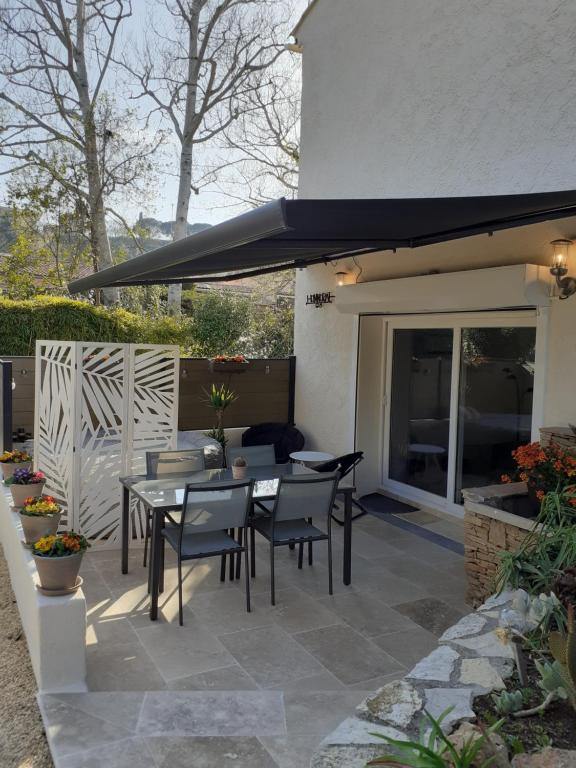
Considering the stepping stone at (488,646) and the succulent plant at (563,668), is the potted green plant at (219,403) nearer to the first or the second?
the stepping stone at (488,646)

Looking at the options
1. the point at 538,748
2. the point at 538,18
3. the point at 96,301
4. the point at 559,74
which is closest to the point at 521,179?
the point at 559,74

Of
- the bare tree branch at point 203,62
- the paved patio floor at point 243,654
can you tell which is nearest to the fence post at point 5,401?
the paved patio floor at point 243,654

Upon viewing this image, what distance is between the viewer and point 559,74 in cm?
681

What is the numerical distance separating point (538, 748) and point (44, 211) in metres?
20.0

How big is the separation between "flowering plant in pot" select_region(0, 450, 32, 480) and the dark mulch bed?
21.9 feet

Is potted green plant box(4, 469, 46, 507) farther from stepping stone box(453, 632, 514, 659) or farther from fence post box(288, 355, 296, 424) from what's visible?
fence post box(288, 355, 296, 424)

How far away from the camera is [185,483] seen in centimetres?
683

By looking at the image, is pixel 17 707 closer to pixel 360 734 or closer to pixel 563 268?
pixel 360 734

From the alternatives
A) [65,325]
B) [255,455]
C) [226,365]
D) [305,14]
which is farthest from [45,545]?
[305,14]

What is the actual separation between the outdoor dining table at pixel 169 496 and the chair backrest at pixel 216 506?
186 mm

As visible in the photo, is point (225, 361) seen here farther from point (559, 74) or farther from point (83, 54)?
point (83, 54)

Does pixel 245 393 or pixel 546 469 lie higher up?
pixel 245 393

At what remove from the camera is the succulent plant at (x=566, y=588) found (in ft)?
13.3

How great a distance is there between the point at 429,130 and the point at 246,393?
5649 millimetres
